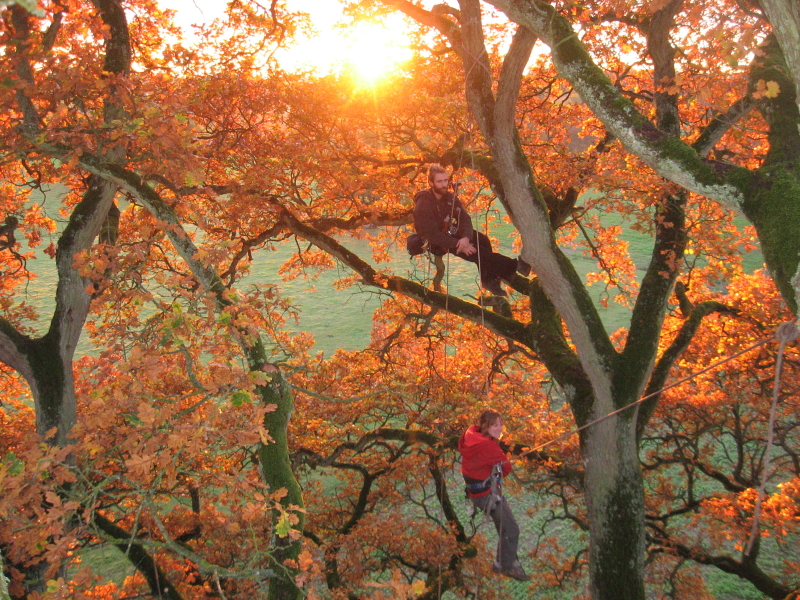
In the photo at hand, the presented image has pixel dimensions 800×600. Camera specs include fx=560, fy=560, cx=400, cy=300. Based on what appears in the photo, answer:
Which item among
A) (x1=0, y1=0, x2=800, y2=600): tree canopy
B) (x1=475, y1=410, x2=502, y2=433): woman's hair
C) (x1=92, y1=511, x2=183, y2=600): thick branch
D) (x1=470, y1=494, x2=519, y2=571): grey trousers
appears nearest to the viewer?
(x1=0, y1=0, x2=800, y2=600): tree canopy

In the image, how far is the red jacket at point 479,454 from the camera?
4.87m

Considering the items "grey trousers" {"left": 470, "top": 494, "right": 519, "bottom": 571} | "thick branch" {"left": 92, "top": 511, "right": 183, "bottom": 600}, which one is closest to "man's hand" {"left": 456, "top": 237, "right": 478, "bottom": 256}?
"grey trousers" {"left": 470, "top": 494, "right": 519, "bottom": 571}

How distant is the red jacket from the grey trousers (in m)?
0.27

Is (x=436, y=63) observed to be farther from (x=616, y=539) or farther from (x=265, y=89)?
(x=616, y=539)

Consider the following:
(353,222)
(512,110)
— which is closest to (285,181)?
(353,222)

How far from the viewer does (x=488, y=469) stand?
498 cm

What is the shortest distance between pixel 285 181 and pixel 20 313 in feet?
16.6

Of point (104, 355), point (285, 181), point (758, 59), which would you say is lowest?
point (104, 355)

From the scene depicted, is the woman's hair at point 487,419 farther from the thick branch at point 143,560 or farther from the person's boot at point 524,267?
the thick branch at point 143,560

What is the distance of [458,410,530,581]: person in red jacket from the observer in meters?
4.81

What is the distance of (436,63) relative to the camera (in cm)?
869

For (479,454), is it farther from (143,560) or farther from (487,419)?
(143,560)

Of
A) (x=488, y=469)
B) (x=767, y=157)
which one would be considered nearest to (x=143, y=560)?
(x=488, y=469)

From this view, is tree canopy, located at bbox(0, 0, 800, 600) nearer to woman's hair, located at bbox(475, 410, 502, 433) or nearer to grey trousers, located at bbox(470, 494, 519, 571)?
grey trousers, located at bbox(470, 494, 519, 571)
